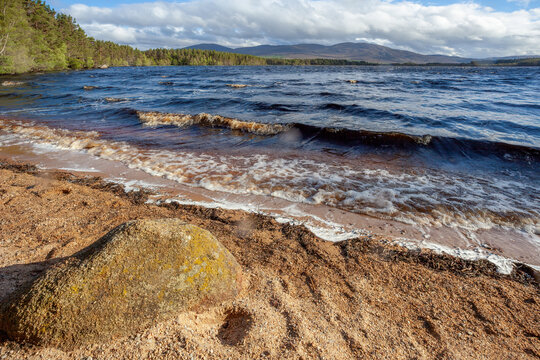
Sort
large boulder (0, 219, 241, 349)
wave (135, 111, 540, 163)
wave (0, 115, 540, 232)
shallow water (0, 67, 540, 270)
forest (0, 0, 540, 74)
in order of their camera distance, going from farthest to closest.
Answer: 1. forest (0, 0, 540, 74)
2. wave (135, 111, 540, 163)
3. shallow water (0, 67, 540, 270)
4. wave (0, 115, 540, 232)
5. large boulder (0, 219, 241, 349)

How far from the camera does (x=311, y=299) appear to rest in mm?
2723

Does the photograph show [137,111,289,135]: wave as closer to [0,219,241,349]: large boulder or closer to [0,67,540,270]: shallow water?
[0,67,540,270]: shallow water

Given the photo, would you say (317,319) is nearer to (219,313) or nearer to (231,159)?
(219,313)

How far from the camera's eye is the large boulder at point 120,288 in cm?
192

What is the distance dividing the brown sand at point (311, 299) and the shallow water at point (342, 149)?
4.48ft

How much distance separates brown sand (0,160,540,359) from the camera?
82.8 inches

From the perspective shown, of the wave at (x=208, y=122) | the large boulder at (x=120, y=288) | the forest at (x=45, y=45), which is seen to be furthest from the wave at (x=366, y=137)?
the forest at (x=45, y=45)

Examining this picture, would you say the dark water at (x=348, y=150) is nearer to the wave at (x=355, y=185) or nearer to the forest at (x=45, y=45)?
the wave at (x=355, y=185)

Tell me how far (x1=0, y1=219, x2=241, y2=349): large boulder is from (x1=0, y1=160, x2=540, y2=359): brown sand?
99mm

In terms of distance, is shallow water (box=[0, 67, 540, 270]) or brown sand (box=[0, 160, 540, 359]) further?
shallow water (box=[0, 67, 540, 270])

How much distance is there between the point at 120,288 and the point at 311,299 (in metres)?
1.75

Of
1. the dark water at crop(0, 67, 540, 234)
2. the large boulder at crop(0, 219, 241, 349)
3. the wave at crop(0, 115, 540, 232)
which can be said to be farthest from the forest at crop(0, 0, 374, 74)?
the large boulder at crop(0, 219, 241, 349)

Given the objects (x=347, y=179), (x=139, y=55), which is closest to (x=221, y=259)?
(x=347, y=179)

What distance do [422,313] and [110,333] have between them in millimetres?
2777
